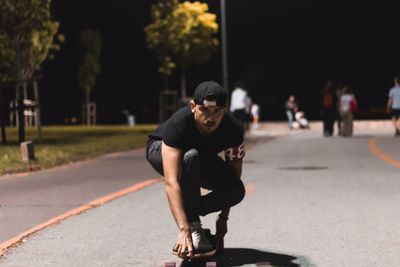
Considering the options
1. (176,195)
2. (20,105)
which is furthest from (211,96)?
(20,105)

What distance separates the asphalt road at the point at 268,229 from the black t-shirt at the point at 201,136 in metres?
0.83

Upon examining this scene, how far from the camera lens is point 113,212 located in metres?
8.19

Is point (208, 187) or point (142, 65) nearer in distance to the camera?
point (208, 187)

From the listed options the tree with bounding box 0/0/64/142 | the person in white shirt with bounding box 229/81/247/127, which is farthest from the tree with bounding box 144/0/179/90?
the tree with bounding box 0/0/64/142

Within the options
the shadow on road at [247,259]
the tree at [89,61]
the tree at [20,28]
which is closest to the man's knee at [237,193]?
the shadow on road at [247,259]

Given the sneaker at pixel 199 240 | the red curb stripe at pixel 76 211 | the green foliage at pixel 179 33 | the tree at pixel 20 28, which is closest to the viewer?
the sneaker at pixel 199 240

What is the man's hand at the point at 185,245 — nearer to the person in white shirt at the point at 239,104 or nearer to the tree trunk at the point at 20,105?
the tree trunk at the point at 20,105

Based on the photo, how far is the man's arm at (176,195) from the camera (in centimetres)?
470

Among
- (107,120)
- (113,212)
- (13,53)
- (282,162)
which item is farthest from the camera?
(107,120)

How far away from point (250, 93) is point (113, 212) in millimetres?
42362

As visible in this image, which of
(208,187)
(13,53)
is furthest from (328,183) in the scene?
(13,53)

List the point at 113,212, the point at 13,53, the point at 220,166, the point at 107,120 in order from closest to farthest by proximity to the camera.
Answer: the point at 220,166, the point at 113,212, the point at 13,53, the point at 107,120

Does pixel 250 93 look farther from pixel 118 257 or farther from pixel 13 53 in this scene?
pixel 118 257

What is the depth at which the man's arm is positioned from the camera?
4703 millimetres
